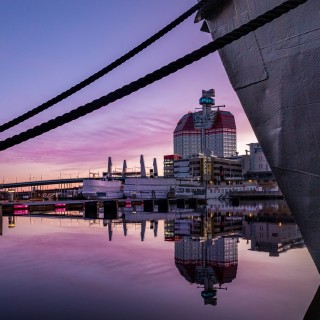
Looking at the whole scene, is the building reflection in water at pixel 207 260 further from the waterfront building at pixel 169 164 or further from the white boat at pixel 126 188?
the waterfront building at pixel 169 164

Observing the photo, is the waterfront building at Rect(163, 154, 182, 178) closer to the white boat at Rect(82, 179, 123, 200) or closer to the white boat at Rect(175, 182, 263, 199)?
the white boat at Rect(175, 182, 263, 199)

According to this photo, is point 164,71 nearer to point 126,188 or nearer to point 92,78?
point 92,78

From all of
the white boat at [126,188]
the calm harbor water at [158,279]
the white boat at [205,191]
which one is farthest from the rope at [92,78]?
the white boat at [205,191]

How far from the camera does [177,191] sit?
8875cm

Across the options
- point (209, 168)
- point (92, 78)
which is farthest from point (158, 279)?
point (209, 168)

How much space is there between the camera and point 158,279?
31.3ft

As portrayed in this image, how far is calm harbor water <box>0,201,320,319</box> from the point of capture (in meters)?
6.92

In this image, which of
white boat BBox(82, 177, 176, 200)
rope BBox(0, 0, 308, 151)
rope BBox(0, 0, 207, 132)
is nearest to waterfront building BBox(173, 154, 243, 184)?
white boat BBox(82, 177, 176, 200)

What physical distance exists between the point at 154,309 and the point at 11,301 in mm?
2827

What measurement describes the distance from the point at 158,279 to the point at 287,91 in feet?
22.0

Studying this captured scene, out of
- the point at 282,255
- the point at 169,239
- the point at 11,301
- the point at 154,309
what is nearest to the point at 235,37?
the point at 154,309

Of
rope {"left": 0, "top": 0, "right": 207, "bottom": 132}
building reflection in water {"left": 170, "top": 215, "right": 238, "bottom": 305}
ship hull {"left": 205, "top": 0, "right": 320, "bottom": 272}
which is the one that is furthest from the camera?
building reflection in water {"left": 170, "top": 215, "right": 238, "bottom": 305}

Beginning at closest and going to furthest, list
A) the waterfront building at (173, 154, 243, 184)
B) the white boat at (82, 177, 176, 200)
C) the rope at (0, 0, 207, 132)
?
the rope at (0, 0, 207, 132), the white boat at (82, 177, 176, 200), the waterfront building at (173, 154, 243, 184)

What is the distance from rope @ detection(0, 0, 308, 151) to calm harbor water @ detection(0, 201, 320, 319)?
14.2ft
